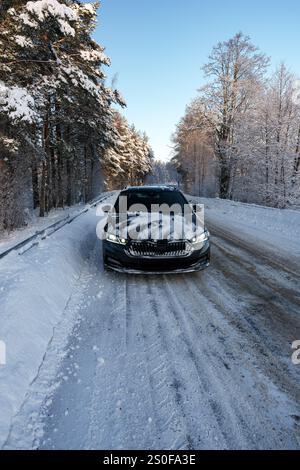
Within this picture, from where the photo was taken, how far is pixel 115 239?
549 centimetres

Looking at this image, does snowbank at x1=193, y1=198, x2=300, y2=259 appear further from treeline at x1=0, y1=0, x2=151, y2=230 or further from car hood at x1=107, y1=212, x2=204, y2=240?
treeline at x1=0, y1=0, x2=151, y2=230

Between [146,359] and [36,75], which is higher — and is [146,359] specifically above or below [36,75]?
below

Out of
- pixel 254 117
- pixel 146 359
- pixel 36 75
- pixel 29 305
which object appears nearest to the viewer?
pixel 146 359

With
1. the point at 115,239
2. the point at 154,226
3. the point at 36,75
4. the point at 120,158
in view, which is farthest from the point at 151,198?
the point at 120,158

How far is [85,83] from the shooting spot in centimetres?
1303

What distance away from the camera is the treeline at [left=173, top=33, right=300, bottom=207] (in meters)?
23.9

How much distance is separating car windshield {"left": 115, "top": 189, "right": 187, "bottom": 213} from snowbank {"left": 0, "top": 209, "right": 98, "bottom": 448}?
1696 millimetres

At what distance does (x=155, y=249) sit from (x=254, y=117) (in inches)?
935

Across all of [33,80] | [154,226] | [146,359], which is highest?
[33,80]

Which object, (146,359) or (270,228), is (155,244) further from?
(270,228)

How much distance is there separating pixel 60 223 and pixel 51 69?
826cm

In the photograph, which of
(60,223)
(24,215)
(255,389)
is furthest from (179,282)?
(24,215)

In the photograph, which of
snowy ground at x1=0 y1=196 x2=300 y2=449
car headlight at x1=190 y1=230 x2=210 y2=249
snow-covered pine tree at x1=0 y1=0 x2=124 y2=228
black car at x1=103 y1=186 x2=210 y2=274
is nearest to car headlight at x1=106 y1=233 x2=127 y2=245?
black car at x1=103 y1=186 x2=210 y2=274

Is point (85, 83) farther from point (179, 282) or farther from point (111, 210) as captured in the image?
point (179, 282)
